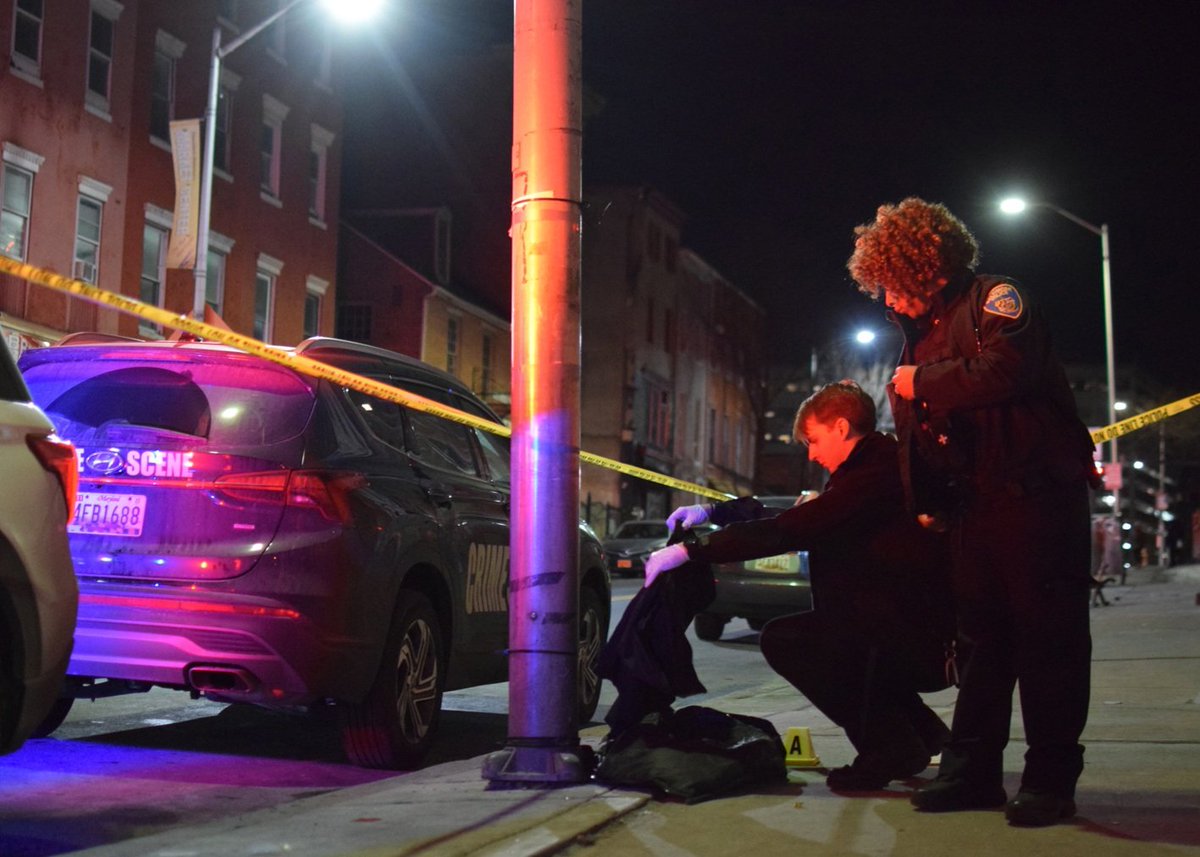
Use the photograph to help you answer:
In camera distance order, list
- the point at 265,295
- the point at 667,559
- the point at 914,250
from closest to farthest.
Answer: the point at 914,250, the point at 667,559, the point at 265,295

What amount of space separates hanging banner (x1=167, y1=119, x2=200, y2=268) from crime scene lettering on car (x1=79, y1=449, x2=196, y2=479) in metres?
17.6

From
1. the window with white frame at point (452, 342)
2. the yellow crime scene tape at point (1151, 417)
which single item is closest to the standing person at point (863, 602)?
the yellow crime scene tape at point (1151, 417)

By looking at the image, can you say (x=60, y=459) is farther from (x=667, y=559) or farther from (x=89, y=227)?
(x=89, y=227)

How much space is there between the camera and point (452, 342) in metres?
45.2

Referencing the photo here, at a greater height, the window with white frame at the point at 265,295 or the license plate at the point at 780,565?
the window with white frame at the point at 265,295

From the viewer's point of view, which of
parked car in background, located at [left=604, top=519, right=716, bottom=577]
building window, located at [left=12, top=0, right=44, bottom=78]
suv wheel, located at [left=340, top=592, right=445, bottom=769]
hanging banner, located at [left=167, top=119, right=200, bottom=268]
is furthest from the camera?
parked car in background, located at [left=604, top=519, right=716, bottom=577]

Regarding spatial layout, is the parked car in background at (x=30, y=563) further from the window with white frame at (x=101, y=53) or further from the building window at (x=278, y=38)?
the building window at (x=278, y=38)

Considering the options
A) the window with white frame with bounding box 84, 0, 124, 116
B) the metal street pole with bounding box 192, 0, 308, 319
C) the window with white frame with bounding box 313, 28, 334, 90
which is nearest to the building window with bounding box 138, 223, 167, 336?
the window with white frame with bounding box 84, 0, 124, 116

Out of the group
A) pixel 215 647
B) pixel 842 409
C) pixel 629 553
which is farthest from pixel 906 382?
pixel 629 553

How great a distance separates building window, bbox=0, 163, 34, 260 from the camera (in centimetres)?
Result: 2622

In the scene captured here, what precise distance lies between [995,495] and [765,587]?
34.4 feet

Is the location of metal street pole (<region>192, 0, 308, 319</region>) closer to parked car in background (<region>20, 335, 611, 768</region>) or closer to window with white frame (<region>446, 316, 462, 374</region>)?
parked car in background (<region>20, 335, 611, 768</region>)

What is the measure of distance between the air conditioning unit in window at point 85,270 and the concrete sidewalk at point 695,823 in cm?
2319

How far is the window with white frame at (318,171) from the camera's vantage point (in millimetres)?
36844
